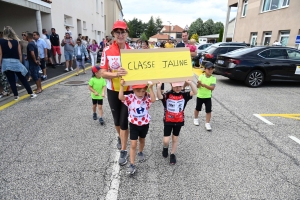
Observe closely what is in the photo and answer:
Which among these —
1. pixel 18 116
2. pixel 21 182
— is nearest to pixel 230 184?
pixel 21 182

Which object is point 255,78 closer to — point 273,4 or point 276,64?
point 276,64

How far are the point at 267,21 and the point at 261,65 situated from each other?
44.6 feet

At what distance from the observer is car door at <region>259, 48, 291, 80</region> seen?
789 centimetres

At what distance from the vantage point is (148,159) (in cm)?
296

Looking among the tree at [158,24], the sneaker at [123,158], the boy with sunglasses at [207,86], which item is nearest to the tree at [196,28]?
the tree at [158,24]

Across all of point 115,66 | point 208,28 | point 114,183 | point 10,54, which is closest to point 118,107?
point 115,66

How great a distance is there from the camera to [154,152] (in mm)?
3156

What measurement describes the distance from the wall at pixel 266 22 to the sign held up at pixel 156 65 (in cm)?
1688

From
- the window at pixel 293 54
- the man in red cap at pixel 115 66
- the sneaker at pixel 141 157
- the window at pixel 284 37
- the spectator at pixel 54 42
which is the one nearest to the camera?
the man in red cap at pixel 115 66

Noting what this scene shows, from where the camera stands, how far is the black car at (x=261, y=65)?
7801 millimetres

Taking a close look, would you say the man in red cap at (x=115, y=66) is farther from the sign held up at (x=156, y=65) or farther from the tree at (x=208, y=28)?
the tree at (x=208, y=28)

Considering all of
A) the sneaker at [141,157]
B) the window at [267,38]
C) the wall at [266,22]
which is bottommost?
the sneaker at [141,157]

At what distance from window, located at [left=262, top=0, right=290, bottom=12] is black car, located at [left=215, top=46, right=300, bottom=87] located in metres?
11.4

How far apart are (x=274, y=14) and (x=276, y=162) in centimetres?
1883
